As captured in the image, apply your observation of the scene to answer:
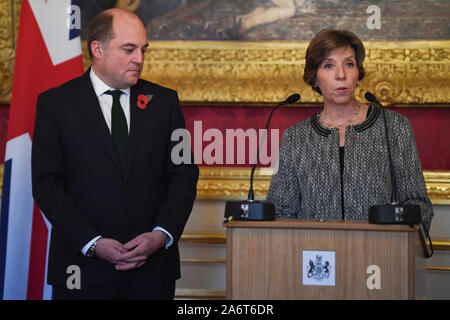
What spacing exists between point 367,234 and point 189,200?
37.9 inches

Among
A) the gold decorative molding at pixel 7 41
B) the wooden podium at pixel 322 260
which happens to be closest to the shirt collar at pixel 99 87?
the wooden podium at pixel 322 260

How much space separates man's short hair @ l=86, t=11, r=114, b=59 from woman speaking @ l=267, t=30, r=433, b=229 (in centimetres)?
89

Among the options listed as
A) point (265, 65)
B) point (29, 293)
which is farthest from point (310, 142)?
point (29, 293)

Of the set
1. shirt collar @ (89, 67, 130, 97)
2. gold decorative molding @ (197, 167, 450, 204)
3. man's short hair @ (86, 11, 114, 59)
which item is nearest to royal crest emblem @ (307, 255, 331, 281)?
shirt collar @ (89, 67, 130, 97)

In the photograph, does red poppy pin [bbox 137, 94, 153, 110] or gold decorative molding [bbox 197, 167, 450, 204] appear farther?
gold decorative molding [bbox 197, 167, 450, 204]

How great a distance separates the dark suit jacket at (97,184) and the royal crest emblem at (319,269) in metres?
0.79

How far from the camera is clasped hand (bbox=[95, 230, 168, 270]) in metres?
2.47

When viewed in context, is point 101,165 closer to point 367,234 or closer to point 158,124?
point 158,124

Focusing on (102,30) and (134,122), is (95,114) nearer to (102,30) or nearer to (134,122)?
(134,122)

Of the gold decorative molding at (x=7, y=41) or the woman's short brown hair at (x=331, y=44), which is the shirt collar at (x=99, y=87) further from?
the gold decorative molding at (x=7, y=41)

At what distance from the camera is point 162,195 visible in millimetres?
2721

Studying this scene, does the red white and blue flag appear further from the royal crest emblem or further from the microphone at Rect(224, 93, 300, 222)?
the royal crest emblem

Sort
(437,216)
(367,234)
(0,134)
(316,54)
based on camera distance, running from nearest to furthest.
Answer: (367,234) → (316,54) → (437,216) → (0,134)

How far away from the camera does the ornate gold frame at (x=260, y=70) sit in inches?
150
